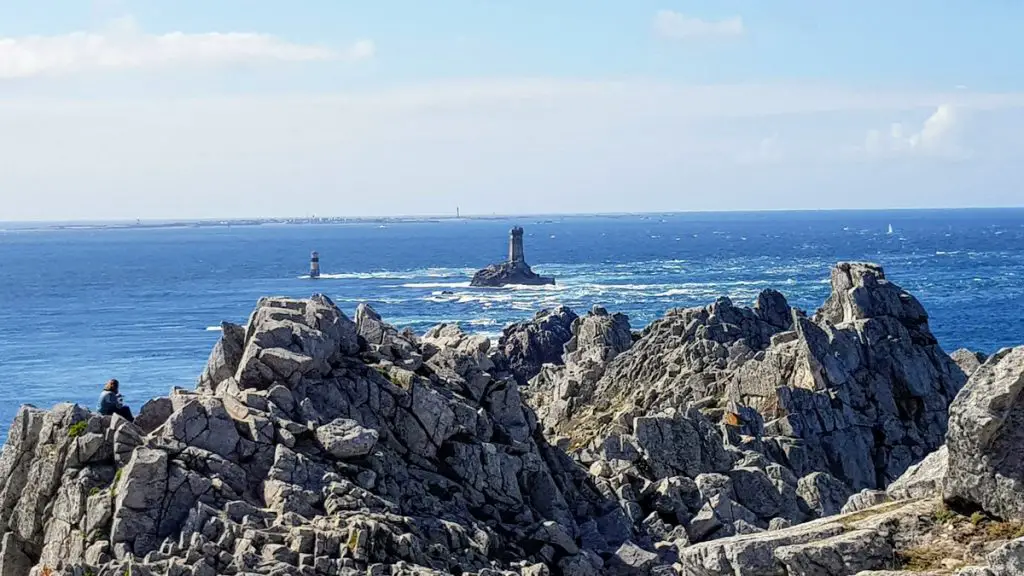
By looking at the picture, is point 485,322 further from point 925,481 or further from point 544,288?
point 925,481

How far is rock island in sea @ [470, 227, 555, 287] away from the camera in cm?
18449

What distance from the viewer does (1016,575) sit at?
18.3 meters

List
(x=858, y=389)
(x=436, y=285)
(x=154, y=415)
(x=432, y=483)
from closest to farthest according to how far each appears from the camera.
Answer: (x=154, y=415), (x=432, y=483), (x=858, y=389), (x=436, y=285)

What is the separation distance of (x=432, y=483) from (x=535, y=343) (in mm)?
55063

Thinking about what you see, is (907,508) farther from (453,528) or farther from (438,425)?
(438,425)

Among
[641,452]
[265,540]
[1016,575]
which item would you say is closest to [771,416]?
[641,452]

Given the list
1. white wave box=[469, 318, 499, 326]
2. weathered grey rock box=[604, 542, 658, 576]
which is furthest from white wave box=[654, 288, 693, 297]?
weathered grey rock box=[604, 542, 658, 576]

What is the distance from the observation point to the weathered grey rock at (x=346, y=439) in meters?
32.2

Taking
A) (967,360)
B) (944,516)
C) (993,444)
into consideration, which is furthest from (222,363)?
(967,360)

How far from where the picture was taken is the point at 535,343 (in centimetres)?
8850

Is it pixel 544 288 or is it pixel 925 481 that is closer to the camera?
pixel 925 481

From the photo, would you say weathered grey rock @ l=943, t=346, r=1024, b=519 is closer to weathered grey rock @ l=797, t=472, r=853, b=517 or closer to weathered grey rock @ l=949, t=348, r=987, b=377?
weathered grey rock @ l=797, t=472, r=853, b=517

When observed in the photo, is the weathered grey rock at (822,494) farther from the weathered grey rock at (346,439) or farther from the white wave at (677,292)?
the white wave at (677,292)

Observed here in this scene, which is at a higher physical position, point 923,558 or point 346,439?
point 923,558
